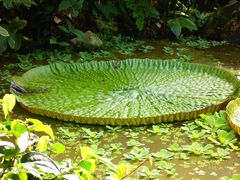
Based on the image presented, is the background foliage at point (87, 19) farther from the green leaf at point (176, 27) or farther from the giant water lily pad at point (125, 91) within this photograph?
the giant water lily pad at point (125, 91)

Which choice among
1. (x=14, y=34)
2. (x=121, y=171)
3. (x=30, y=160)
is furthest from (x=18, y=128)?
(x=14, y=34)

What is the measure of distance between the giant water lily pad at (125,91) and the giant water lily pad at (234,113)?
0.08 m

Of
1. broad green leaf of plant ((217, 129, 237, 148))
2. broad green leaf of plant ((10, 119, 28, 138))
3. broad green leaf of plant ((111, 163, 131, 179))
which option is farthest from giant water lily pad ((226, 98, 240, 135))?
broad green leaf of plant ((10, 119, 28, 138))

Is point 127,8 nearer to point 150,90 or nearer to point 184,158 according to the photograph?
point 150,90

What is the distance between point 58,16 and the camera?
147 inches

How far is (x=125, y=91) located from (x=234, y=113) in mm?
618

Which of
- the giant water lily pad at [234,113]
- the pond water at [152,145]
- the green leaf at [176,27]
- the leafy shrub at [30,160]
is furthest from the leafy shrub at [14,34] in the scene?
the leafy shrub at [30,160]

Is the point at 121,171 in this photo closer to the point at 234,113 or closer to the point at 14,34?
the point at 234,113

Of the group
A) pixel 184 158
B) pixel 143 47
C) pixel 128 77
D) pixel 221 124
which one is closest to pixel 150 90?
pixel 128 77

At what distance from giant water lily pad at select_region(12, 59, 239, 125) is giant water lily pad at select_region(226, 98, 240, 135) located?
0.26 feet

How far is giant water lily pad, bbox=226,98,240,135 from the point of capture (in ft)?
6.60

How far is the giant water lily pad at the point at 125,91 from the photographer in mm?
2238

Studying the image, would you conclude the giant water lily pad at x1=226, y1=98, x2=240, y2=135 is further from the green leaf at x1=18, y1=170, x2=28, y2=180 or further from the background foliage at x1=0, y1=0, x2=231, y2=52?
the background foliage at x1=0, y1=0, x2=231, y2=52

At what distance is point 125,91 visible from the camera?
2.54 m
